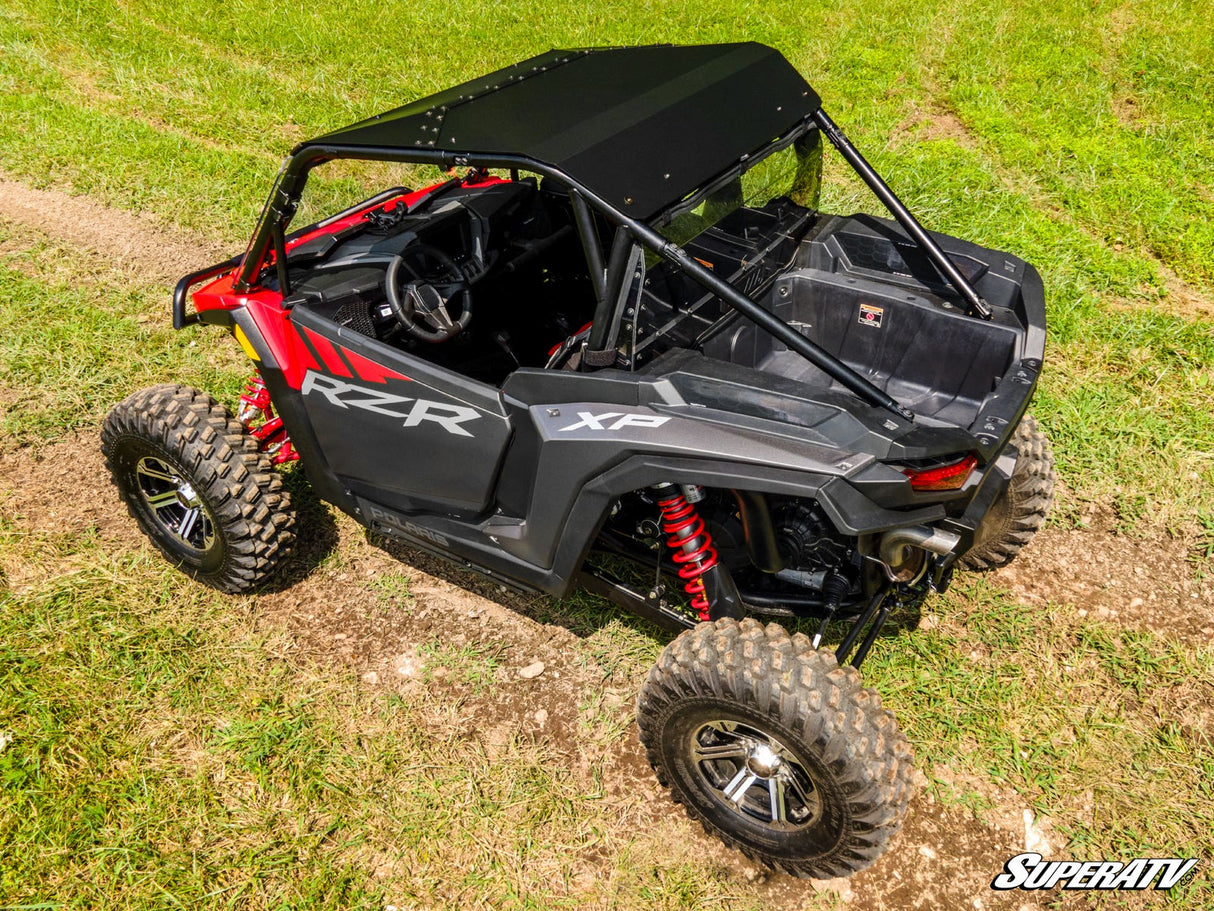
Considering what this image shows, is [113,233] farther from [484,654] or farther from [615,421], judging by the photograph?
[615,421]

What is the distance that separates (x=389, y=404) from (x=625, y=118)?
4.32 ft

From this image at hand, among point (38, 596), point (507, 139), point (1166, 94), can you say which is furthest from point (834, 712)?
point (1166, 94)

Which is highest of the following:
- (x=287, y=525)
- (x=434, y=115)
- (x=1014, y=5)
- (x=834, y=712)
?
(x=1014, y=5)

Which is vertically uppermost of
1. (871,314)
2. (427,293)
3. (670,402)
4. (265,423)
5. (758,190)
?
(758,190)

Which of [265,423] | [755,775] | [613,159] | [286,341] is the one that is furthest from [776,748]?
[265,423]

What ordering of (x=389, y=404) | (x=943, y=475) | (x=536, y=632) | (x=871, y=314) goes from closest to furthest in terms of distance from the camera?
(x=943, y=475) < (x=389, y=404) < (x=871, y=314) < (x=536, y=632)

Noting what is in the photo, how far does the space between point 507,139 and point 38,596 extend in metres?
2.98

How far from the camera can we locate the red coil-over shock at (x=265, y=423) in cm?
427

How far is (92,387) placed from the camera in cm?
538

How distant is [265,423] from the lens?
4.32 meters

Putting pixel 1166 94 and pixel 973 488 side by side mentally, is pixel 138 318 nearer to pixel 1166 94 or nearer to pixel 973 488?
pixel 973 488

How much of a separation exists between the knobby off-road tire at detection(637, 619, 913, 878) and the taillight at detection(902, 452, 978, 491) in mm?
624

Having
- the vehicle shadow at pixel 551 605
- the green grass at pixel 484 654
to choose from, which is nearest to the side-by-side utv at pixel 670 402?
the vehicle shadow at pixel 551 605

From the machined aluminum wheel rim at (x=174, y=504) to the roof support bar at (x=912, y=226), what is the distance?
118 inches
